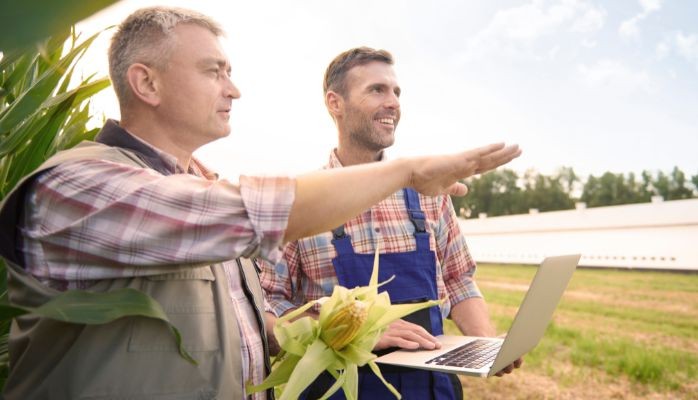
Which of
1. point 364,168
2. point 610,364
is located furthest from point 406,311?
point 610,364

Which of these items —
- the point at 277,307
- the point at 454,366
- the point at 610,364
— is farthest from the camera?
the point at 610,364

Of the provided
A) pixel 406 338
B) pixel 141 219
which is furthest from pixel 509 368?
pixel 141 219

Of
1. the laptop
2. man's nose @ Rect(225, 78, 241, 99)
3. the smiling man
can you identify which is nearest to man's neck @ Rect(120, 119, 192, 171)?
man's nose @ Rect(225, 78, 241, 99)

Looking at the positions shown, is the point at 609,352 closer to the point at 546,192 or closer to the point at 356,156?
the point at 356,156

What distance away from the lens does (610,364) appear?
184 inches

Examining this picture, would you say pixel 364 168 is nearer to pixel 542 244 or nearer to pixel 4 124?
pixel 4 124

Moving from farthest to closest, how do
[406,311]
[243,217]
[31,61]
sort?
1. [31,61]
2. [406,311]
3. [243,217]

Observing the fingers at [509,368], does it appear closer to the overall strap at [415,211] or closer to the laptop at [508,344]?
the laptop at [508,344]

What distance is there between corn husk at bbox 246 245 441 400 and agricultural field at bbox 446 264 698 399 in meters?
3.17

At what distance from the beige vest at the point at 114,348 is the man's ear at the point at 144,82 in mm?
230

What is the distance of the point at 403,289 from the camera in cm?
190

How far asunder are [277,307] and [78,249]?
1.09 meters

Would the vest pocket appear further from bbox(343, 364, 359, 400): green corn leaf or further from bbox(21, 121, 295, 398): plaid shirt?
bbox(343, 364, 359, 400): green corn leaf

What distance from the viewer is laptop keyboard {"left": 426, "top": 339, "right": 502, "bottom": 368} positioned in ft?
4.52
